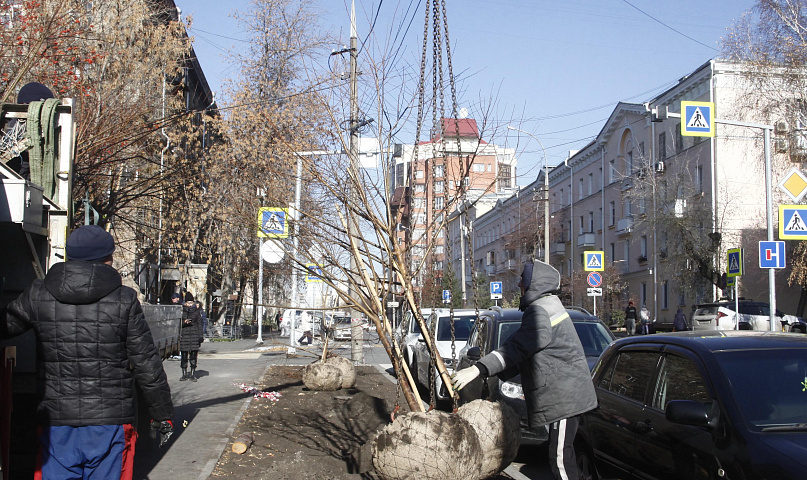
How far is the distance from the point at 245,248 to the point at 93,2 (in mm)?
16800

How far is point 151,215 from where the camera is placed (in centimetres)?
2531

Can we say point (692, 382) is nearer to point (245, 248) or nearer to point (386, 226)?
point (386, 226)

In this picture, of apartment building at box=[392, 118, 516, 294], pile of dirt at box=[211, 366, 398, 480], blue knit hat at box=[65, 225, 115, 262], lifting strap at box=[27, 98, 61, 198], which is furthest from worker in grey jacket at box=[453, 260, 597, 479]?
lifting strap at box=[27, 98, 61, 198]

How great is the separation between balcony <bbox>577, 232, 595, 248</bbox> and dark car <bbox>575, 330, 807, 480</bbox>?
164 ft

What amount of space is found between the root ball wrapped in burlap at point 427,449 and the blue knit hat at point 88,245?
2.45 m

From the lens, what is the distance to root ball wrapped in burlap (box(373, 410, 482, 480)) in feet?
17.7

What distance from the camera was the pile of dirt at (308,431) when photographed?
7.48 metres

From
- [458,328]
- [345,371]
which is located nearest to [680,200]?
[458,328]

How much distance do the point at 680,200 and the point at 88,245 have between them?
3676 cm

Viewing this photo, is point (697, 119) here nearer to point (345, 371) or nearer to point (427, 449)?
point (345, 371)

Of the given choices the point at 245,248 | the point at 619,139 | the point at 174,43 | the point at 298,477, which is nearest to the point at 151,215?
the point at 174,43

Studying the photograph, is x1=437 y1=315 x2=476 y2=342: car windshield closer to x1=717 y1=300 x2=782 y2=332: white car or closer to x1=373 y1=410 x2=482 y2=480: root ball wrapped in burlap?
x1=373 y1=410 x2=482 y2=480: root ball wrapped in burlap

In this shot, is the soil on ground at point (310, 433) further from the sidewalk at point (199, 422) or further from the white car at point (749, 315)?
the white car at point (749, 315)

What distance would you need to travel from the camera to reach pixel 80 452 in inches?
161
